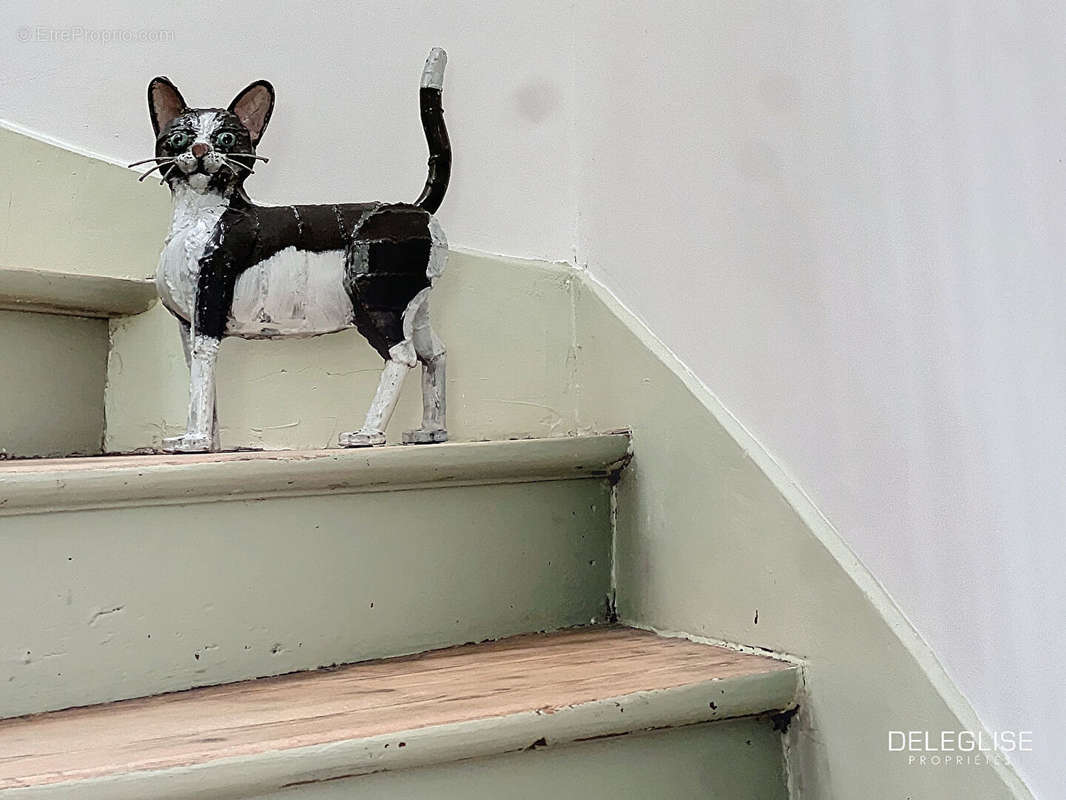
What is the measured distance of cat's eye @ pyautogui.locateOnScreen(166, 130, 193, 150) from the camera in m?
0.91

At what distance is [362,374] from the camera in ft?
3.65

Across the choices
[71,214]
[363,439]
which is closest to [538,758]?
[363,439]

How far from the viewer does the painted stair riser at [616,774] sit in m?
0.62

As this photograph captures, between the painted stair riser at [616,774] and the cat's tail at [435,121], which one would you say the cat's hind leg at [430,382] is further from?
the painted stair riser at [616,774]

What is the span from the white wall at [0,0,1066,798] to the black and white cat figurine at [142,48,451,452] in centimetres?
20

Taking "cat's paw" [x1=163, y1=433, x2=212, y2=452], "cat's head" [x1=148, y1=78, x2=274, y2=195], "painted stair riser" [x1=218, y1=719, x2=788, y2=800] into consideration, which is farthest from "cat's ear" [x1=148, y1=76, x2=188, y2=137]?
"painted stair riser" [x1=218, y1=719, x2=788, y2=800]

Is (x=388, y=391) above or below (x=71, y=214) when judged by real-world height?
below

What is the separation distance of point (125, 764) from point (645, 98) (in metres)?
0.75

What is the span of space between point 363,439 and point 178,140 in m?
0.30

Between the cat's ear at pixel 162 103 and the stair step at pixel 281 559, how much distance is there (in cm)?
33

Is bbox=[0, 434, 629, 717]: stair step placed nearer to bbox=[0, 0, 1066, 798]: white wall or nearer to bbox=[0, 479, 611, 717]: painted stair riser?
bbox=[0, 479, 611, 717]: painted stair riser

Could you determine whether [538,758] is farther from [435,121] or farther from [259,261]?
[435,121]

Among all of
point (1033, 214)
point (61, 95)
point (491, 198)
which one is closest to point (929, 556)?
point (1033, 214)

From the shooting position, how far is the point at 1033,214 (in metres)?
0.61
